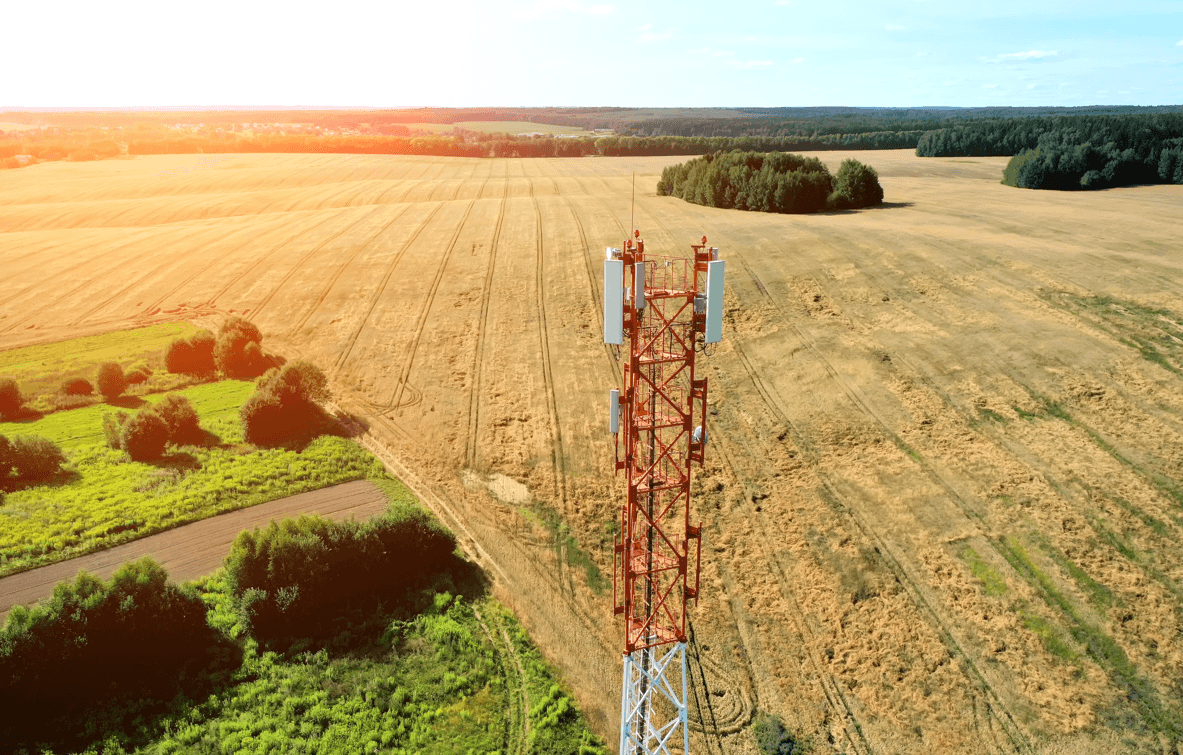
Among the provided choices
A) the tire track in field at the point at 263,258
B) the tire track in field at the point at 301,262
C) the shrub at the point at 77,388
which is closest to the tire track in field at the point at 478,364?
the tire track in field at the point at 301,262

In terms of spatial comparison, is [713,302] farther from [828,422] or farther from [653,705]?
[828,422]

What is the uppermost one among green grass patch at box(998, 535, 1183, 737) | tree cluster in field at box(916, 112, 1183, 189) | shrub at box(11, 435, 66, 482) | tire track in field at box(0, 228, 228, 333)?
tree cluster in field at box(916, 112, 1183, 189)

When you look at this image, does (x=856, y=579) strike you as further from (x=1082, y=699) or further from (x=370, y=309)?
→ (x=370, y=309)

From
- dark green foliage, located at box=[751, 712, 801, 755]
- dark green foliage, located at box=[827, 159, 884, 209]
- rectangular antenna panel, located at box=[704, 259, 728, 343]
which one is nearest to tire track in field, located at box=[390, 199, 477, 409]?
dark green foliage, located at box=[751, 712, 801, 755]

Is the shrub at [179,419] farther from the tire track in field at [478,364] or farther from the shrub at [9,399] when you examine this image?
the tire track in field at [478,364]

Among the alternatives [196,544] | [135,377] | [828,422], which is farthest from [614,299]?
[135,377]

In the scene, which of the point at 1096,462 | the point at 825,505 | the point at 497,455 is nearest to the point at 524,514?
the point at 497,455

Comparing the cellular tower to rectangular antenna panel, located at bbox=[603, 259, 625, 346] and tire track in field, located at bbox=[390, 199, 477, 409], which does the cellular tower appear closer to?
rectangular antenna panel, located at bbox=[603, 259, 625, 346]
